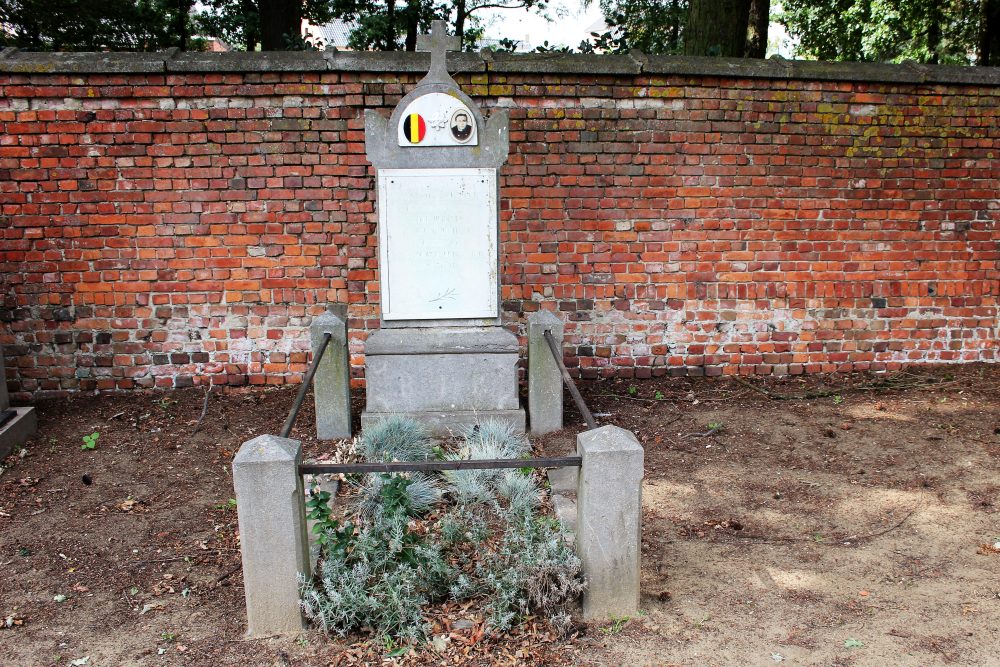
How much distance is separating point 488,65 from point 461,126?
4.40ft

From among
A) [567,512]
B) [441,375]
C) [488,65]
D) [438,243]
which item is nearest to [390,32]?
[488,65]

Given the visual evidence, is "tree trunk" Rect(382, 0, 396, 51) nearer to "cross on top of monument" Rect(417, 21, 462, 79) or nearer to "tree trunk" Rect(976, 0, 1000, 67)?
"cross on top of monument" Rect(417, 21, 462, 79)

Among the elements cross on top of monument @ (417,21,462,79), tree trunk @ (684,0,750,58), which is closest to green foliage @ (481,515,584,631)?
cross on top of monument @ (417,21,462,79)

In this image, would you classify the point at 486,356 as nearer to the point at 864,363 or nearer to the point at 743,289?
the point at 743,289

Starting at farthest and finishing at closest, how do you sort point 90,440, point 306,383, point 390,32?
point 390,32
point 90,440
point 306,383

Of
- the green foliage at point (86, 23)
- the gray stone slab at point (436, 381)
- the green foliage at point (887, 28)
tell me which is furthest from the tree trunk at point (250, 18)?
the green foliage at point (887, 28)

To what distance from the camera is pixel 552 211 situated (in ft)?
20.6

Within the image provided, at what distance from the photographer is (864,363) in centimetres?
683

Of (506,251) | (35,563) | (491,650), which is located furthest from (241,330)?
(491,650)

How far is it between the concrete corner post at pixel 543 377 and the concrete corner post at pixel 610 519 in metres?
2.05

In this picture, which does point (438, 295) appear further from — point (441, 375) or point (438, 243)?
point (441, 375)

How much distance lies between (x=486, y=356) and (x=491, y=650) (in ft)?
8.09

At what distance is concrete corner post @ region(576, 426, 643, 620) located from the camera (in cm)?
303

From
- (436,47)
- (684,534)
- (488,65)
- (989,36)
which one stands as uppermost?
(989,36)
